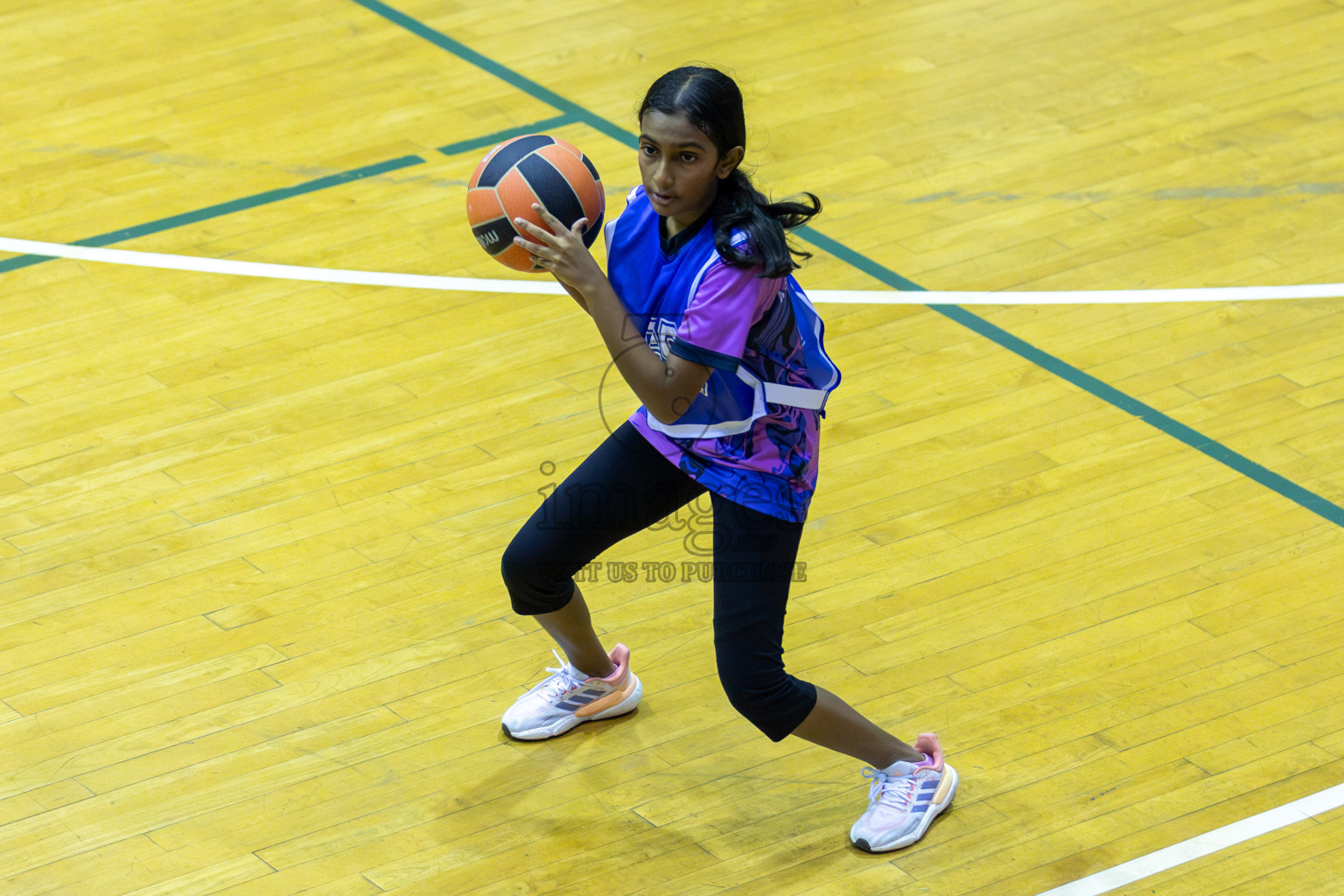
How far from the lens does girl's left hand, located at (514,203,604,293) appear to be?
275cm

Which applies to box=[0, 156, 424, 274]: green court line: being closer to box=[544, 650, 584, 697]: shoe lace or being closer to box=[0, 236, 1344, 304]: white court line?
box=[0, 236, 1344, 304]: white court line

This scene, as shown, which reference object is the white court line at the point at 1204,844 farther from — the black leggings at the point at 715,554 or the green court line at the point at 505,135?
the green court line at the point at 505,135

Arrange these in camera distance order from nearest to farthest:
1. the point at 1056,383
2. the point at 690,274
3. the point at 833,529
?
1. the point at 690,274
2. the point at 833,529
3. the point at 1056,383

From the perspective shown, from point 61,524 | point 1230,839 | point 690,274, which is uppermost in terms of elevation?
point 690,274

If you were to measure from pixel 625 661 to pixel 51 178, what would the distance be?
345 centimetres

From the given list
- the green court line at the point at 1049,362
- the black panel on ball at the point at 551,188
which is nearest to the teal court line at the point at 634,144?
the green court line at the point at 1049,362

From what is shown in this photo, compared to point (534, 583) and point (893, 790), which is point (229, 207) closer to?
point (534, 583)

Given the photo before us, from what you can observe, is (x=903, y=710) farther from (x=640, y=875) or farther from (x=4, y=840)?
(x=4, y=840)

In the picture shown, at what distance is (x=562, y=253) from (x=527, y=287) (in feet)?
8.17

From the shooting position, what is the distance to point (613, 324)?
2752mm

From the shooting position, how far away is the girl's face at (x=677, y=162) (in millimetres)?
2730

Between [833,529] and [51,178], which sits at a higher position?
[51,178]

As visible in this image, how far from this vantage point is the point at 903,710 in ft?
11.7

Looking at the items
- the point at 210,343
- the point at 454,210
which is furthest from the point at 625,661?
the point at 454,210
